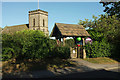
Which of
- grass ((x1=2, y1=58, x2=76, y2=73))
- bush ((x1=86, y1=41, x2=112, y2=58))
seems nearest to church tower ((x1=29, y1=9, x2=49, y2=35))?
bush ((x1=86, y1=41, x2=112, y2=58))

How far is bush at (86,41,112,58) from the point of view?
42.9 feet

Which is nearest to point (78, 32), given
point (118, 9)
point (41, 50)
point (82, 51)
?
point (82, 51)

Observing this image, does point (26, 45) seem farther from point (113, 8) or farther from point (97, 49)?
point (113, 8)

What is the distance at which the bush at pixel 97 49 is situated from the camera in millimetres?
13078

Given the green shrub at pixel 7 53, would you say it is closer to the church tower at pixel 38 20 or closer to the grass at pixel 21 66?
the grass at pixel 21 66

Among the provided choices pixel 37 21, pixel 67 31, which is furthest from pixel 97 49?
pixel 37 21

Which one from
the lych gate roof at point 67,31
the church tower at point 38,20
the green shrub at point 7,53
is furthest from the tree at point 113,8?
the church tower at point 38,20

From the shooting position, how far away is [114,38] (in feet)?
50.4

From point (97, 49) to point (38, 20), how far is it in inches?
1678

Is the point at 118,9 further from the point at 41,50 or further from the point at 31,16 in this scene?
the point at 31,16

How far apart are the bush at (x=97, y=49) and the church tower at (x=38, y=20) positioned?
41.0 metres

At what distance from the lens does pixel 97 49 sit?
13.3 m

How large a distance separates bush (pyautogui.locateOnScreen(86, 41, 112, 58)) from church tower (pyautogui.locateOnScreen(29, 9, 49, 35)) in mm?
41041

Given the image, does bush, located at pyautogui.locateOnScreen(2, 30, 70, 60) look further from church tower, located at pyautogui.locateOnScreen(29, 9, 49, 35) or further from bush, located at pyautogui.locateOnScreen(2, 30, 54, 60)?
church tower, located at pyautogui.locateOnScreen(29, 9, 49, 35)
